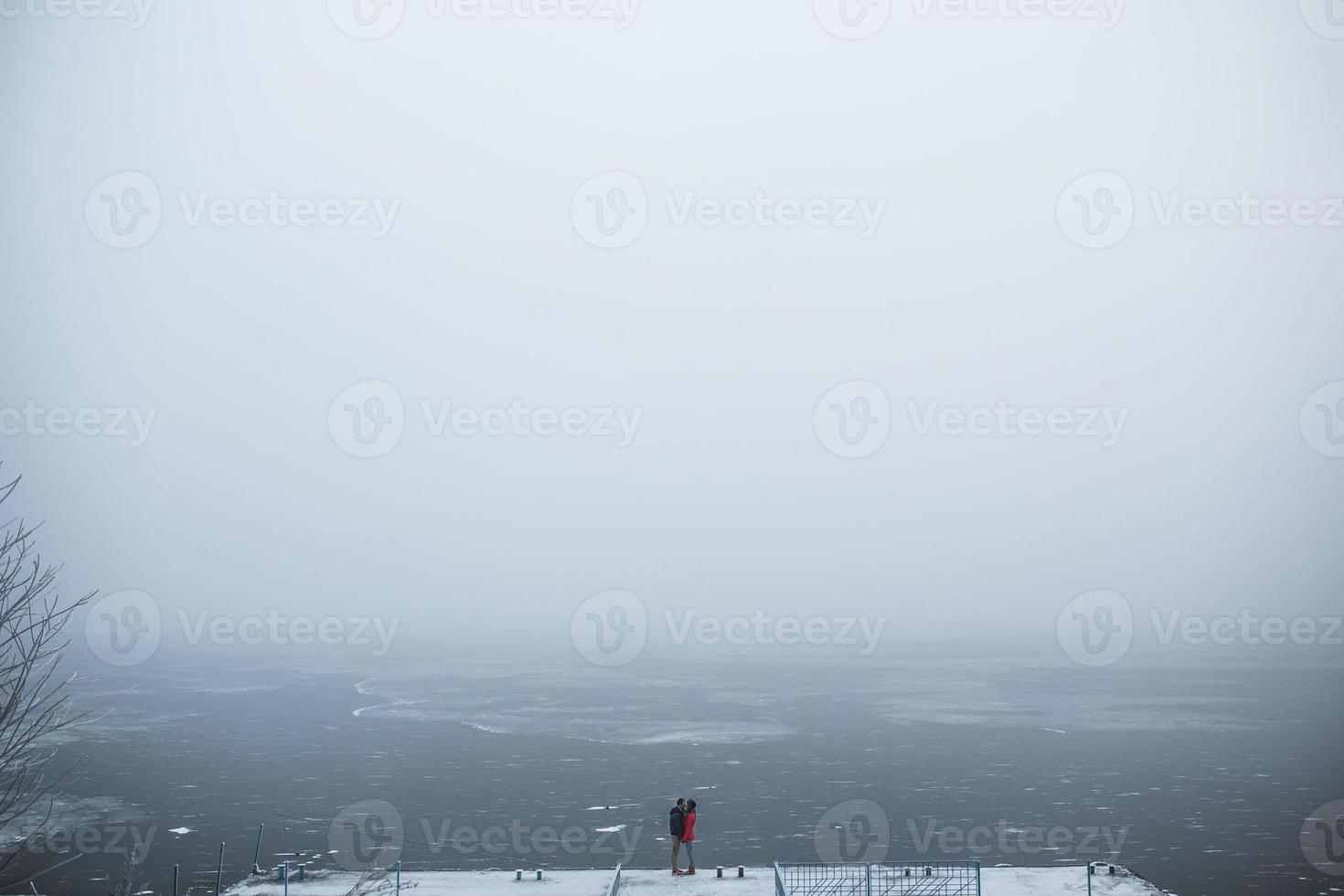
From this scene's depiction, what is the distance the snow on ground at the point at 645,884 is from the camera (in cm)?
2109

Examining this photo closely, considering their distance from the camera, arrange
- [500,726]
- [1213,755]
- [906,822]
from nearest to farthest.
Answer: [906,822]
[1213,755]
[500,726]

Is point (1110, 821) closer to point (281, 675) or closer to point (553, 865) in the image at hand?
point (553, 865)

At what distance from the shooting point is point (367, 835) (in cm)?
3744

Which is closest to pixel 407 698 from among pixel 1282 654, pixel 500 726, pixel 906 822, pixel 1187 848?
pixel 500 726

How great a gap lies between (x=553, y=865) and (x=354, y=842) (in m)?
8.22

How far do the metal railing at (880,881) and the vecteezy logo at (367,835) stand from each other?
1457 cm

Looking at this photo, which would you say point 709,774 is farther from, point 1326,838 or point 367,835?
point 1326,838

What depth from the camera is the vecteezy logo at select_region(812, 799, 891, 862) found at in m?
34.2

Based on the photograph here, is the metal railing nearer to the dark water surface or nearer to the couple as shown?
the couple

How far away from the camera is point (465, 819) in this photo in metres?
40.9

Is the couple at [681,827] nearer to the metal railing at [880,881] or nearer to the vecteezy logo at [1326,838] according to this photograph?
the metal railing at [880,881]

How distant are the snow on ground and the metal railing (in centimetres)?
67

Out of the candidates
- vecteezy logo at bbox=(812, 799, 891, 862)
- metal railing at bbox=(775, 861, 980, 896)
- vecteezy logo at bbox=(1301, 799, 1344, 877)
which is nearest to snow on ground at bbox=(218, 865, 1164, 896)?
metal railing at bbox=(775, 861, 980, 896)

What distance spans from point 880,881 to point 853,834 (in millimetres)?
17379
